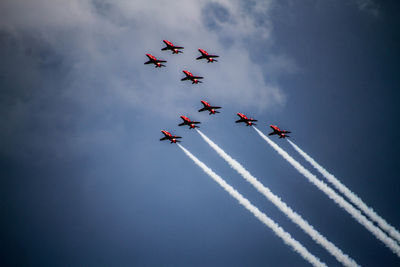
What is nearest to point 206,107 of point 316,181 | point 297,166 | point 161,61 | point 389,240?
point 161,61

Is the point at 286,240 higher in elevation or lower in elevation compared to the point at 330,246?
lower

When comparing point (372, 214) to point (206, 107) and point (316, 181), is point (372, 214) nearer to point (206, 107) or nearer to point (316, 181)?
point (316, 181)

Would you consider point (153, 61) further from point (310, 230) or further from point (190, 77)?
point (310, 230)

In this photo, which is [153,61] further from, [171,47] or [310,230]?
[310,230]

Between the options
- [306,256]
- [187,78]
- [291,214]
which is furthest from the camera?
[187,78]

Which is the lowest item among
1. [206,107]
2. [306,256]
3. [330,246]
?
[306,256]

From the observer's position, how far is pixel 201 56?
350 ft

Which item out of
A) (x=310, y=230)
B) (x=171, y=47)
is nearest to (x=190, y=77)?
(x=171, y=47)

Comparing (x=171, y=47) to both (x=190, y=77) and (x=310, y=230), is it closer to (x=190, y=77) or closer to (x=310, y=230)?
(x=190, y=77)

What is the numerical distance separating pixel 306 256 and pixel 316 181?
A: 77.1ft

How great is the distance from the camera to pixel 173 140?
Answer: 109m

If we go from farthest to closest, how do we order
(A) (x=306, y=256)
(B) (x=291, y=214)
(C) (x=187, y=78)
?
(C) (x=187, y=78), (B) (x=291, y=214), (A) (x=306, y=256)

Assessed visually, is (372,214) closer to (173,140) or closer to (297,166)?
(297,166)

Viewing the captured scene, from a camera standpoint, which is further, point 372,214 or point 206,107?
point 206,107
